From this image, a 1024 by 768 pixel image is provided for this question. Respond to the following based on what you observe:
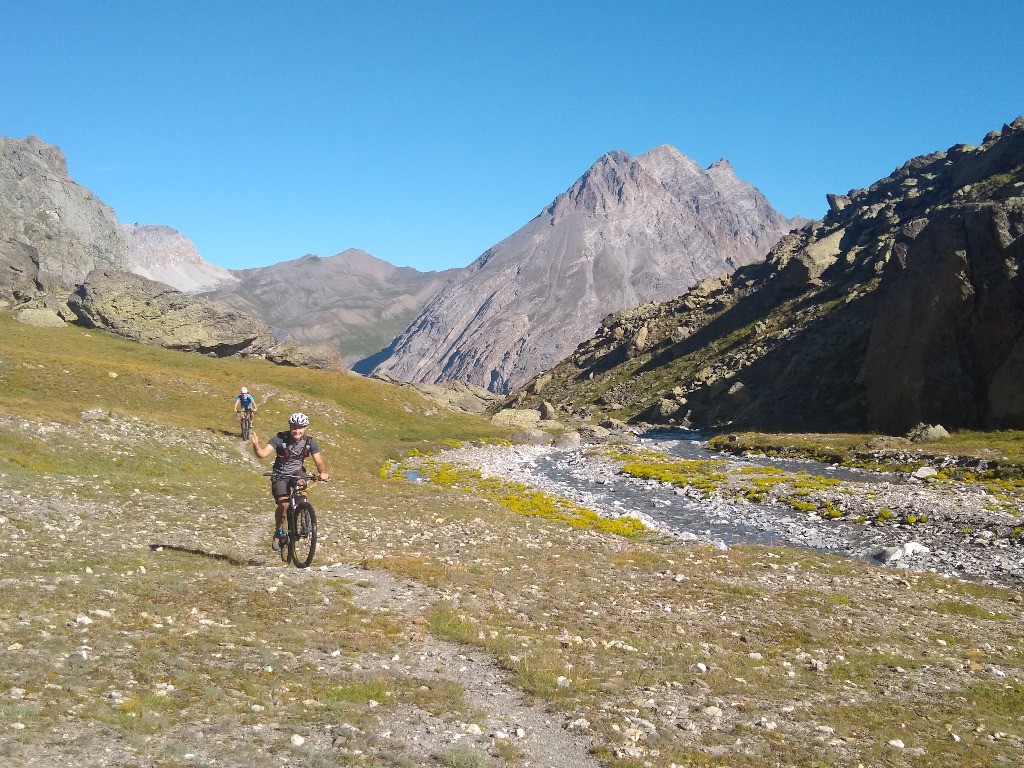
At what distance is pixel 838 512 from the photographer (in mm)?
39844

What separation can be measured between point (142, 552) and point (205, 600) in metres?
5.65

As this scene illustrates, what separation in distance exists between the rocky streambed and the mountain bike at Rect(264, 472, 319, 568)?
64.4 feet

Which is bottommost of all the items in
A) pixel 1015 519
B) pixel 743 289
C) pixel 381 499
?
pixel 381 499

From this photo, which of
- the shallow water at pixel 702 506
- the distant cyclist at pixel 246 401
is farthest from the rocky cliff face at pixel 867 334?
the distant cyclist at pixel 246 401

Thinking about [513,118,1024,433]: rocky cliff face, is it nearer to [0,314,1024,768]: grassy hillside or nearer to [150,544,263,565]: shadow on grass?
[0,314,1024,768]: grassy hillside

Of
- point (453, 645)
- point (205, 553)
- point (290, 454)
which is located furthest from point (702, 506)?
point (453, 645)

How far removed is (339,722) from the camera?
10.1 meters

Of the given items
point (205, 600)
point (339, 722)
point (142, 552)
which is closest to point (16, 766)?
point (339, 722)

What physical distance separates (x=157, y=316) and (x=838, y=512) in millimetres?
83448

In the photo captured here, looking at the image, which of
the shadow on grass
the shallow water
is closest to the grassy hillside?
the shadow on grass

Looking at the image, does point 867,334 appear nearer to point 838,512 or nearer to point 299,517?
point 838,512

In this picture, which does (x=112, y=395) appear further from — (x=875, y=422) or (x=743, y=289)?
(x=743, y=289)

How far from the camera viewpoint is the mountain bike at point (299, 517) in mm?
19484

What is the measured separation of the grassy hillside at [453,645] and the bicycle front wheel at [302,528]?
77 cm
